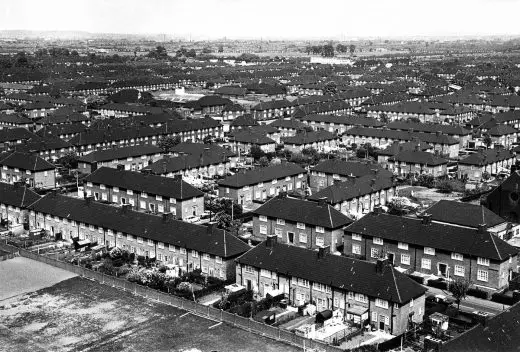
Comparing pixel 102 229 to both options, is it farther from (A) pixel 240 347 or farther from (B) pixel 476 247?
(B) pixel 476 247

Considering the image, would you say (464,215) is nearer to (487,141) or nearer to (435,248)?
(435,248)

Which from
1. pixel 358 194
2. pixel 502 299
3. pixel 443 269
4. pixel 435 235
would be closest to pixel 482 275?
pixel 502 299

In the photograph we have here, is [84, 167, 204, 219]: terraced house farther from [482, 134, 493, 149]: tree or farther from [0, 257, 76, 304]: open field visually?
[482, 134, 493, 149]: tree

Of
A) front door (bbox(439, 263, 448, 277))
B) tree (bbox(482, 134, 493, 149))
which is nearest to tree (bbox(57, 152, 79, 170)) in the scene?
front door (bbox(439, 263, 448, 277))

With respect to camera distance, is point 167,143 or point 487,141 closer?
point 167,143

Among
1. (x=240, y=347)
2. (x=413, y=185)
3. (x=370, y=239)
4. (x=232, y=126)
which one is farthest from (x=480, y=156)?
(x=240, y=347)
